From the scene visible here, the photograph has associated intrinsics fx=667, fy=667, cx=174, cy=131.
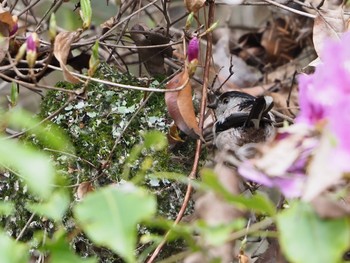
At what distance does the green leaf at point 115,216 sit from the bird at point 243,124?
953 mm

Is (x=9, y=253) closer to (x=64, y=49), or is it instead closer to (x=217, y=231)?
(x=217, y=231)

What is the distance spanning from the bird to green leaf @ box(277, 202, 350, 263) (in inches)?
37.4

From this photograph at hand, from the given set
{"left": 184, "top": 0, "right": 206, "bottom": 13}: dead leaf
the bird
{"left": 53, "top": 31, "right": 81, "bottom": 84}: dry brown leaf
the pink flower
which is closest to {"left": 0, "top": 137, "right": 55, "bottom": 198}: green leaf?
the pink flower

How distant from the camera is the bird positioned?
1558 mm

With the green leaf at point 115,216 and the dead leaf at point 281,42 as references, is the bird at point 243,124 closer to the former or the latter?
the dead leaf at point 281,42

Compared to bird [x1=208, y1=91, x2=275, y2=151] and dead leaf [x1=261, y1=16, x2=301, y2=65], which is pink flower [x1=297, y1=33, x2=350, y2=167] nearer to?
bird [x1=208, y1=91, x2=275, y2=151]

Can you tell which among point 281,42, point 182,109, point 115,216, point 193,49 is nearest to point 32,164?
point 115,216

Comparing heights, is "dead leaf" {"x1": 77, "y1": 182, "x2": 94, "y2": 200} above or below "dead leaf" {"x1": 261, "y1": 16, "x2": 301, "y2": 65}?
above

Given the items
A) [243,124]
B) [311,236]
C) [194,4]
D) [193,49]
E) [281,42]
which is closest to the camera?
[311,236]

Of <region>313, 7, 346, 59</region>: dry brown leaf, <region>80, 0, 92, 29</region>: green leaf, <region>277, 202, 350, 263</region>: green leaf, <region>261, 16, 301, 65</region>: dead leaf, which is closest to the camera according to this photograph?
<region>277, 202, 350, 263</region>: green leaf

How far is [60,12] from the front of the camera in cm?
312

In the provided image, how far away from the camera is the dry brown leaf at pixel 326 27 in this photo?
4.67ft

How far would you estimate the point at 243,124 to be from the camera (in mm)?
1630

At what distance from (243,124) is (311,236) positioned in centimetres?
109
